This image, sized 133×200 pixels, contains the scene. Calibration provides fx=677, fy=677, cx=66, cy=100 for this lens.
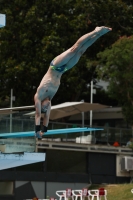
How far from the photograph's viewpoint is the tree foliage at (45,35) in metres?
37.6

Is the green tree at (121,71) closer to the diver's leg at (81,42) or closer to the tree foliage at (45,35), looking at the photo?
the tree foliage at (45,35)

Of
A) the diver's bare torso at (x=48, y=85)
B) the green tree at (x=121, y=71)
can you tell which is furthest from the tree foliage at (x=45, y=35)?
the diver's bare torso at (x=48, y=85)

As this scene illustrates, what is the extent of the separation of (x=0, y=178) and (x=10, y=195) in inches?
40.6

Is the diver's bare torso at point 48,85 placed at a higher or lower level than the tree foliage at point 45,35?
lower

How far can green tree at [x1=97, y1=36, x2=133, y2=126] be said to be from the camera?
34.6m

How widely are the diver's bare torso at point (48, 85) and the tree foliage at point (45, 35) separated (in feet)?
73.4

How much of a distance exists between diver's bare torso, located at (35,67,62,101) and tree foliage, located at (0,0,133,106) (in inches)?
881

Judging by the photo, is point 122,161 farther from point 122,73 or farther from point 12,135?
point 12,135

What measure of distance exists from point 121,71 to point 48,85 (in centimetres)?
2073

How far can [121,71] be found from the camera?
3506 cm

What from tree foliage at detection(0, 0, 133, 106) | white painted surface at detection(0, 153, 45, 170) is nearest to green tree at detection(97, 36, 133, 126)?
tree foliage at detection(0, 0, 133, 106)

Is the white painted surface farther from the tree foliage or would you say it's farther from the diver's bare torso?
the tree foliage

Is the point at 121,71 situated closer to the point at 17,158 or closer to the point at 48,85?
the point at 17,158

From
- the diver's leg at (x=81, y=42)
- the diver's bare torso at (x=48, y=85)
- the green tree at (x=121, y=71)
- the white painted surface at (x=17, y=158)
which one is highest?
the green tree at (x=121, y=71)
